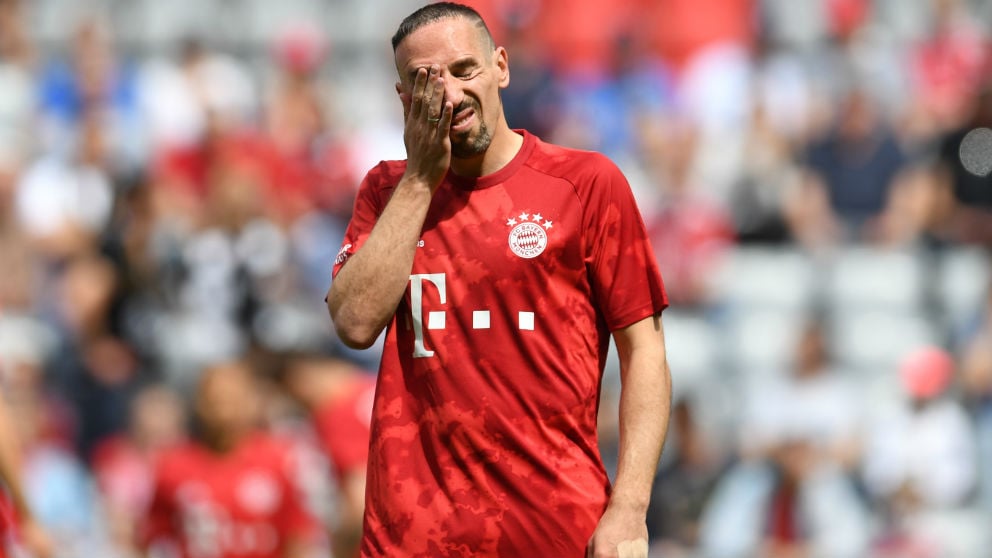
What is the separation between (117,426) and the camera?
34.0ft

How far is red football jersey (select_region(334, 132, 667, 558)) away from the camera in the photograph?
12.6ft

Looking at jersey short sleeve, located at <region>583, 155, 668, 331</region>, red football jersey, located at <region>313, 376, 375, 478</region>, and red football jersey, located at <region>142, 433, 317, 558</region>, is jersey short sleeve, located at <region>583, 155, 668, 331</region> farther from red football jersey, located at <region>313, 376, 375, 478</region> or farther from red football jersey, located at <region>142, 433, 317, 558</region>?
red football jersey, located at <region>142, 433, 317, 558</region>

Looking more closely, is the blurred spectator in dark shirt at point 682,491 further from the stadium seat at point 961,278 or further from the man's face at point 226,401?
the man's face at point 226,401

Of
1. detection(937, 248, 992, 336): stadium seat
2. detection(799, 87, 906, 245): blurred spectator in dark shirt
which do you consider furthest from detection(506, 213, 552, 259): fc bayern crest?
detection(799, 87, 906, 245): blurred spectator in dark shirt

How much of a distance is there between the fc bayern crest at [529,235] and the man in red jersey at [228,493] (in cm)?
408

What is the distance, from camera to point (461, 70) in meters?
3.89

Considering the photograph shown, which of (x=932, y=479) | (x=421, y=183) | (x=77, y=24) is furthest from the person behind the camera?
(x=77, y=24)

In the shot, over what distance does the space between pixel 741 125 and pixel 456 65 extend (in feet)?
28.2

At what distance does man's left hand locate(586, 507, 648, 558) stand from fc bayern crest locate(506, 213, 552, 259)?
0.68 m

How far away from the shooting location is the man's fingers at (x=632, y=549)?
12.0 feet

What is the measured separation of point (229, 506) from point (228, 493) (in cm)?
7

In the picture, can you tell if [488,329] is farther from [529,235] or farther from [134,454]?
[134,454]

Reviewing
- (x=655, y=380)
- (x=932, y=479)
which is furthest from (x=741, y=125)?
(x=655, y=380)

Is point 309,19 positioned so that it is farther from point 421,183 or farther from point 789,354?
point 421,183
